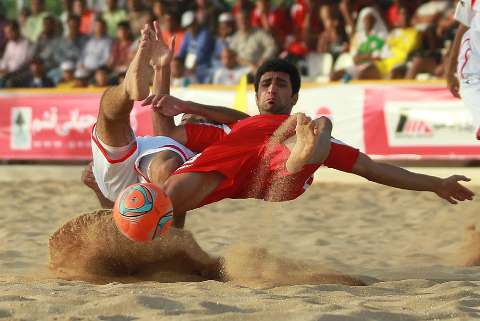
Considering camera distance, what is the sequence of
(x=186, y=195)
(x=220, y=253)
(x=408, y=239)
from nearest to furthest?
1. (x=186, y=195)
2. (x=220, y=253)
3. (x=408, y=239)

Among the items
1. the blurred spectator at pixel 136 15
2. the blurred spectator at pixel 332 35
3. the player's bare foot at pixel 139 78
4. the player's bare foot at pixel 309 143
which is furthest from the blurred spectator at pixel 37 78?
the player's bare foot at pixel 309 143

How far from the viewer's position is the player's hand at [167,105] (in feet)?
17.4

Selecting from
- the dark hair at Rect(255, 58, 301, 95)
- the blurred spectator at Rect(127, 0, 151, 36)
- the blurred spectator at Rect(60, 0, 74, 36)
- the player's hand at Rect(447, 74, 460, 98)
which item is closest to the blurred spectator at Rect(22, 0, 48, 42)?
the blurred spectator at Rect(60, 0, 74, 36)

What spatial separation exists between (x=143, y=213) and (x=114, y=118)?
2.71 ft

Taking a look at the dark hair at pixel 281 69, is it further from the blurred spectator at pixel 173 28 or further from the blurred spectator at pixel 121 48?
the blurred spectator at pixel 121 48

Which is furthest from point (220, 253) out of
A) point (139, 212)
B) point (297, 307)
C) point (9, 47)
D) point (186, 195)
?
point (9, 47)

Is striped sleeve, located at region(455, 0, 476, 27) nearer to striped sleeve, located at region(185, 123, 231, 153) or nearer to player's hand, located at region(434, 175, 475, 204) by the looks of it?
player's hand, located at region(434, 175, 475, 204)

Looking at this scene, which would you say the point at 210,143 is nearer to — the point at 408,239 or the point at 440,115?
the point at 408,239

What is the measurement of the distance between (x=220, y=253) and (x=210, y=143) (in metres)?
1.22

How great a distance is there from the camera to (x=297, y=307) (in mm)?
3830

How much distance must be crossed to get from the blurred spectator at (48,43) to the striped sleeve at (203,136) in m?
8.34

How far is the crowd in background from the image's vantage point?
1151 centimetres

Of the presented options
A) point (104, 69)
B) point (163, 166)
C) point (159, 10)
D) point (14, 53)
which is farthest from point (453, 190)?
point (14, 53)

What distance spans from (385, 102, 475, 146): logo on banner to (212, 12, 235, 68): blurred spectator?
8.92 ft
